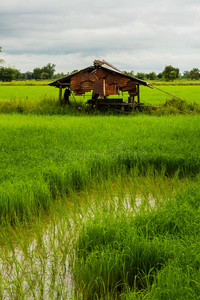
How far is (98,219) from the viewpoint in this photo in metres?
3.84

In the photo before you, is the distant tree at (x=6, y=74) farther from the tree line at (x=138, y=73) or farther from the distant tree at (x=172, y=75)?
the distant tree at (x=172, y=75)

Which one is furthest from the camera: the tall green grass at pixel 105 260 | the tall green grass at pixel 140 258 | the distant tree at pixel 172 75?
the distant tree at pixel 172 75

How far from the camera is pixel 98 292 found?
2.83m

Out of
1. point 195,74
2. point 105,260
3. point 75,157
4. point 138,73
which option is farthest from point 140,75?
point 105,260

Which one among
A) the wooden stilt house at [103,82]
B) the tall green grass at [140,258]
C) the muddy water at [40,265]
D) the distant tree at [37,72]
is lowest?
the muddy water at [40,265]

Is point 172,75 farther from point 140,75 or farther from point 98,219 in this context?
point 98,219

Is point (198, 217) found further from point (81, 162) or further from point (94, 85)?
point (94, 85)

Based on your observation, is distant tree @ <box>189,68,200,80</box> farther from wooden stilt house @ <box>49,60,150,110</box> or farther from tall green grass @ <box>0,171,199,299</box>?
tall green grass @ <box>0,171,199,299</box>

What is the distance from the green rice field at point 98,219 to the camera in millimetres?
2846

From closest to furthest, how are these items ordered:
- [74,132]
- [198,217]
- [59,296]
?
[59,296] < [198,217] < [74,132]

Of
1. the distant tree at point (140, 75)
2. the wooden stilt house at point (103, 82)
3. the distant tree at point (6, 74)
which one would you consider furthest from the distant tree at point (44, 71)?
the wooden stilt house at point (103, 82)

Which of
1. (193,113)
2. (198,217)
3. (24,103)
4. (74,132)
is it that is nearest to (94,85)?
(24,103)

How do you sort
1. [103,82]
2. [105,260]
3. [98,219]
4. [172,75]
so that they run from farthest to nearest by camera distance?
[172,75]
[103,82]
[98,219]
[105,260]

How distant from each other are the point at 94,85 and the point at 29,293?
13.4 meters
